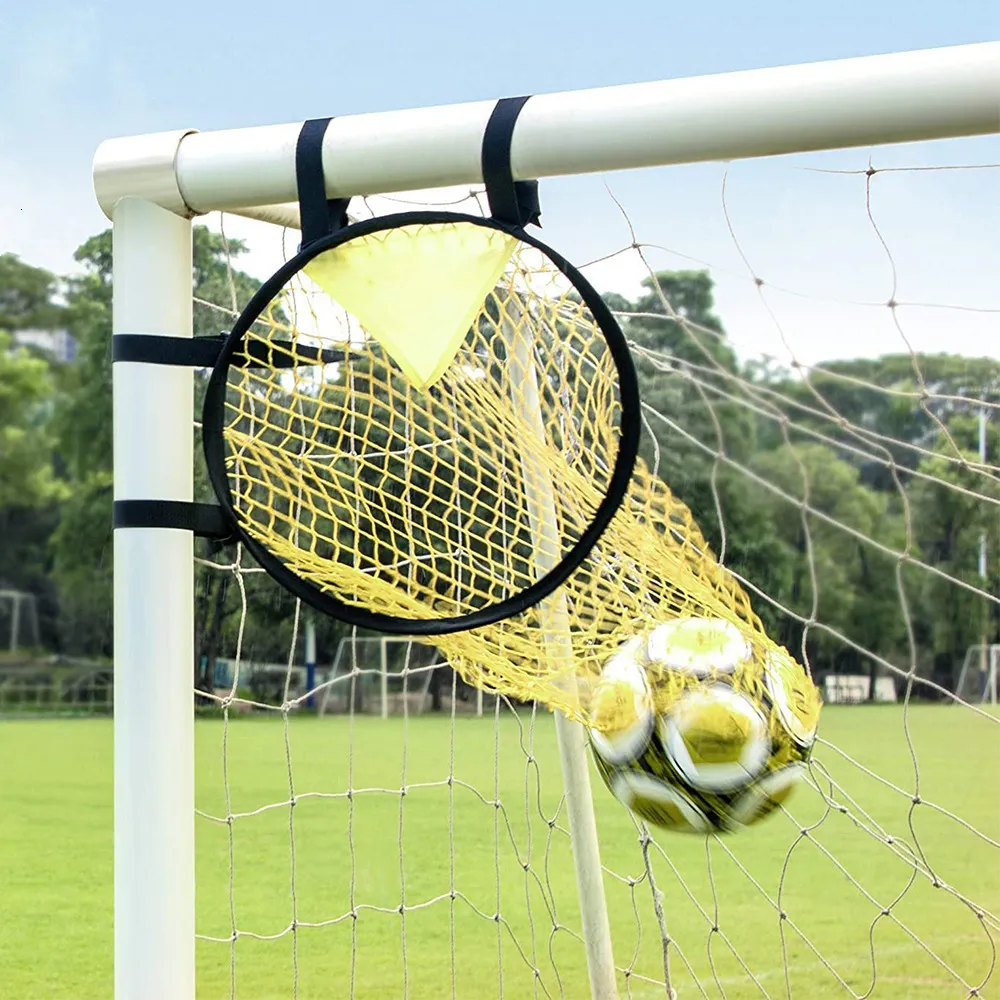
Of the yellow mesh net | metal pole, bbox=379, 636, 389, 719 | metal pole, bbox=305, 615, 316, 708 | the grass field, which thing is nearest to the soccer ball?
the yellow mesh net

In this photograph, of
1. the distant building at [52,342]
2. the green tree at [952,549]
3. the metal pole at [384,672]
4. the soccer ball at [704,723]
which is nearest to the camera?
the soccer ball at [704,723]

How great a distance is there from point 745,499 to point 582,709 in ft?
58.9

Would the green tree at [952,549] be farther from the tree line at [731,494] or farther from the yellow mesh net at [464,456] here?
the yellow mesh net at [464,456]

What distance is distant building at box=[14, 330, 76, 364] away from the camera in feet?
63.2

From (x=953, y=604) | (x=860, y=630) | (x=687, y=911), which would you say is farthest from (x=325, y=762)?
(x=953, y=604)

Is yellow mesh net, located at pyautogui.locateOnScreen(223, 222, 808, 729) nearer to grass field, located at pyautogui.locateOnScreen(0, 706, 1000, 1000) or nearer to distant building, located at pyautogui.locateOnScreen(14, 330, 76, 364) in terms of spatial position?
grass field, located at pyautogui.locateOnScreen(0, 706, 1000, 1000)

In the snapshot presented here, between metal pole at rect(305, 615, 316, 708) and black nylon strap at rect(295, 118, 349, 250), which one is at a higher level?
black nylon strap at rect(295, 118, 349, 250)

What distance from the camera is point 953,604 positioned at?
20016 millimetres

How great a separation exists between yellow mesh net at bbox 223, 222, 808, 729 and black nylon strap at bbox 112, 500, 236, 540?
22 millimetres

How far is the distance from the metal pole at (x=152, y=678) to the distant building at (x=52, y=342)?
19099mm

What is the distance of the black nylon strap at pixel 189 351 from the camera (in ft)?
3.78

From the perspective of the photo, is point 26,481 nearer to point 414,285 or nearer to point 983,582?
point 983,582

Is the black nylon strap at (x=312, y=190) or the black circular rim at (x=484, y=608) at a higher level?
the black nylon strap at (x=312, y=190)

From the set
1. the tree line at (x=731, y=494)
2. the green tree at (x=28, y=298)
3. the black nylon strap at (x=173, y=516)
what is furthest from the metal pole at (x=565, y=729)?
the green tree at (x=28, y=298)
